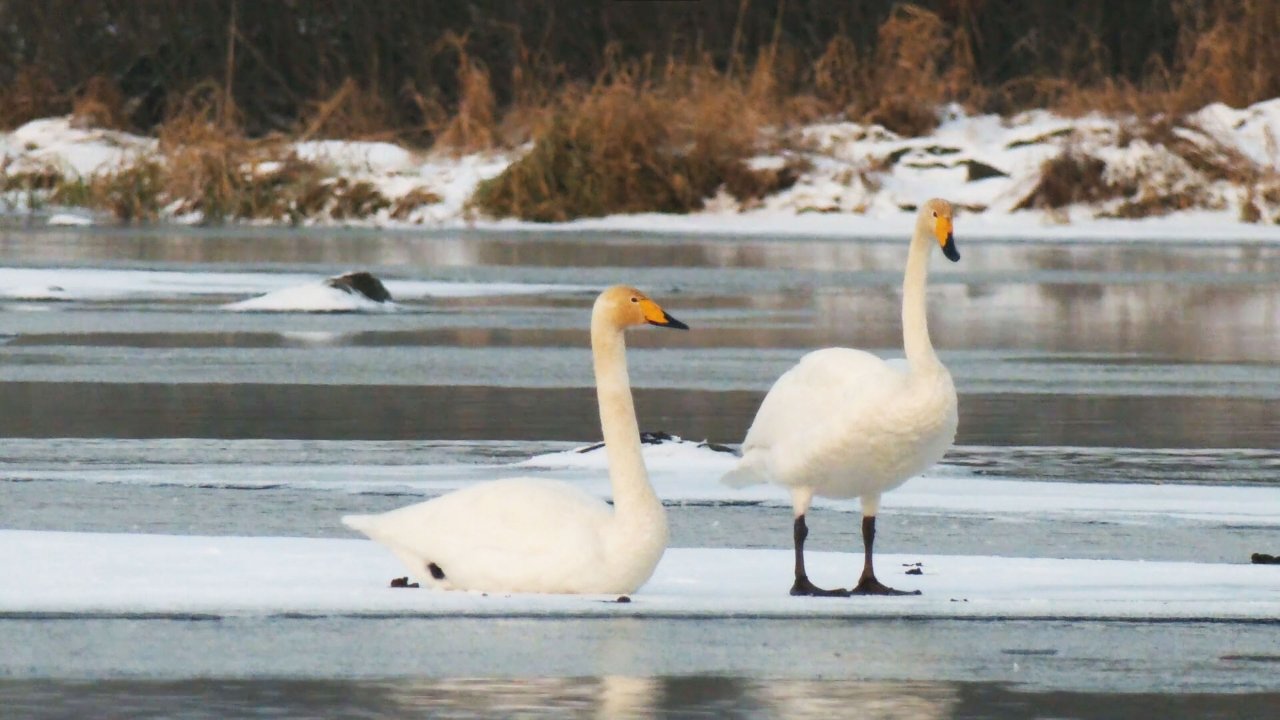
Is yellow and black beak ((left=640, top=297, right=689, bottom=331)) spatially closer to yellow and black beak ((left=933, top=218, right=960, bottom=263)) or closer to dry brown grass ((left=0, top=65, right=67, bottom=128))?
yellow and black beak ((left=933, top=218, right=960, bottom=263))

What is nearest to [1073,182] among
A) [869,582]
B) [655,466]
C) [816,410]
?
[655,466]

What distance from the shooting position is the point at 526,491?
735cm

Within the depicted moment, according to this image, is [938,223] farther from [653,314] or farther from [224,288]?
[224,288]

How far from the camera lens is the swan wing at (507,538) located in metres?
7.17

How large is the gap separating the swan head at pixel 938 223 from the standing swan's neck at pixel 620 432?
1.16 meters

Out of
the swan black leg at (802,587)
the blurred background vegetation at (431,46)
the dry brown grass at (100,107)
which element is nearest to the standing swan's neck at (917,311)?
the swan black leg at (802,587)

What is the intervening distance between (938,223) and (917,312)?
46 centimetres

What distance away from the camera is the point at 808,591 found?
7453 millimetres

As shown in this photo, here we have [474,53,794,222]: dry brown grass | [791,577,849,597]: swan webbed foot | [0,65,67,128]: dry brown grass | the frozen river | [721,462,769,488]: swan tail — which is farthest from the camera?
[0,65,67,128]: dry brown grass

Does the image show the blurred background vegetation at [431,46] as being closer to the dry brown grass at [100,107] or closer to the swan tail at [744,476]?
the dry brown grass at [100,107]

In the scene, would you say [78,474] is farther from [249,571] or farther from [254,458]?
[249,571]

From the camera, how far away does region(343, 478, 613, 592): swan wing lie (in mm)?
7168

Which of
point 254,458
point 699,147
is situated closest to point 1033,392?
point 254,458

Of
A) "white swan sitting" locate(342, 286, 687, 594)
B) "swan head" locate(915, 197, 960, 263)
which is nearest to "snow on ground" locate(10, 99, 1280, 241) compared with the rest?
"swan head" locate(915, 197, 960, 263)
